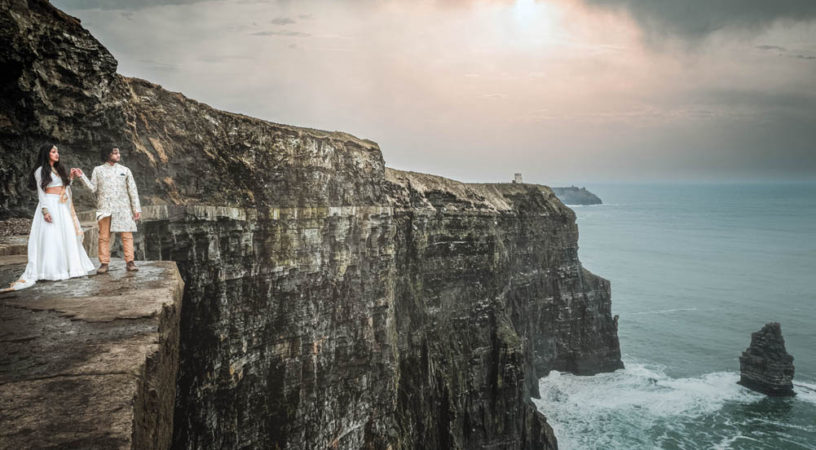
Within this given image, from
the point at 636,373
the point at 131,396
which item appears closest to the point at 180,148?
the point at 131,396

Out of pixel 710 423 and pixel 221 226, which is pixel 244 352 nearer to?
pixel 221 226

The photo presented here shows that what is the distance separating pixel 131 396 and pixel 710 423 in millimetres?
50857

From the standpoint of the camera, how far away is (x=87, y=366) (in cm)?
454

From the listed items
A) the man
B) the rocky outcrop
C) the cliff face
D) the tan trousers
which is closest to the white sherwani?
the man


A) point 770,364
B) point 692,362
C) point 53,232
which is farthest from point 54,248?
point 692,362

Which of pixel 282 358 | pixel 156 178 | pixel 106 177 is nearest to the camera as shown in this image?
pixel 106 177

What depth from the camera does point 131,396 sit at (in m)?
4.08

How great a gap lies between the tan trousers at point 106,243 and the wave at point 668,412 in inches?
1468

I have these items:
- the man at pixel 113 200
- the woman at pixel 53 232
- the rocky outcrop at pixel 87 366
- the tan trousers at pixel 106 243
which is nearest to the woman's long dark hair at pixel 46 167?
the woman at pixel 53 232

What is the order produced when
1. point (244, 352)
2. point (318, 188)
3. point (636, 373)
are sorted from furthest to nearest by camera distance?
point (636, 373) < point (318, 188) < point (244, 352)

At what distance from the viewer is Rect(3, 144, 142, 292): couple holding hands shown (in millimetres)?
8156

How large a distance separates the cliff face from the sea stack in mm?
27765

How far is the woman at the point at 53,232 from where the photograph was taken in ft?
26.7

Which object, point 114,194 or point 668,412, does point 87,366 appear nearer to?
point 114,194
